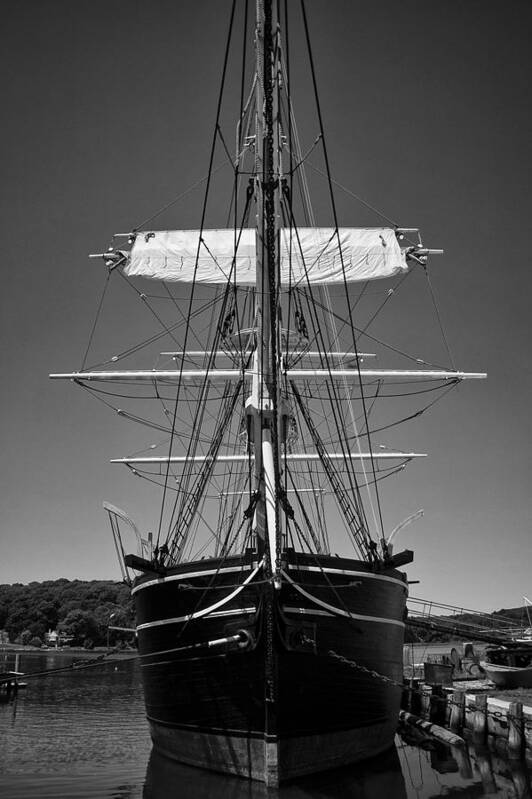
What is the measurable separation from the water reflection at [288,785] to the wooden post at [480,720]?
392 centimetres

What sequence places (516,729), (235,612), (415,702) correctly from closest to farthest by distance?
(235,612)
(516,729)
(415,702)

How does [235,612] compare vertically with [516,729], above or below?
above

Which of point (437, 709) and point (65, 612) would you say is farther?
point (65, 612)

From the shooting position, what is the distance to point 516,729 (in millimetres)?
14016

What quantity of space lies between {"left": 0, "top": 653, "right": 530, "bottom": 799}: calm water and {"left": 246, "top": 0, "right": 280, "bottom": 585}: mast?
4120 millimetres

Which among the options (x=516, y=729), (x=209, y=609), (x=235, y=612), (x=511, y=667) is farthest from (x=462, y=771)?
(x=511, y=667)

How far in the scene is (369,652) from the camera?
12898 mm

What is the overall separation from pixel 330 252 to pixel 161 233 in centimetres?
698

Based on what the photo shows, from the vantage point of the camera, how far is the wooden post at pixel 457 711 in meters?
17.9

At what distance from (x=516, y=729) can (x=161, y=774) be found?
7891 mm

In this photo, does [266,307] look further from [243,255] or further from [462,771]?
[462,771]

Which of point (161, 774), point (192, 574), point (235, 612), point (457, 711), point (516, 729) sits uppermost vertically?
point (192, 574)

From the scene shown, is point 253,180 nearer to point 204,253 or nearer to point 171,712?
point 204,253

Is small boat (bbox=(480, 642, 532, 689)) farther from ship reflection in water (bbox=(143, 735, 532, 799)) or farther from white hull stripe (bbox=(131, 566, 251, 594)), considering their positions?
white hull stripe (bbox=(131, 566, 251, 594))
